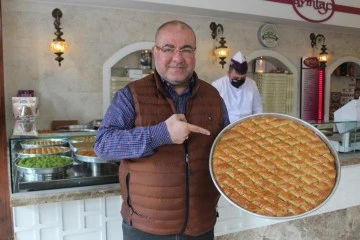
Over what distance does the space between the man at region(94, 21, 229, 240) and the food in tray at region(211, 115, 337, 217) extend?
0.38 feet

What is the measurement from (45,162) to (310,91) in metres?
6.22

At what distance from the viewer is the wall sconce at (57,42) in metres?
4.61

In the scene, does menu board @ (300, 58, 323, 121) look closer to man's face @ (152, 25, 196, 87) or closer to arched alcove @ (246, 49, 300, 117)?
arched alcove @ (246, 49, 300, 117)

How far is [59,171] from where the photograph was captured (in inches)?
A: 70.3

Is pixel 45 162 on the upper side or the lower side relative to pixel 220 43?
lower

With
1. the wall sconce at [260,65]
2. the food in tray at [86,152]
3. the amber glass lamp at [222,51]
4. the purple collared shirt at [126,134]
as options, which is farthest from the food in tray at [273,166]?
the wall sconce at [260,65]

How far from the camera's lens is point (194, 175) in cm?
135

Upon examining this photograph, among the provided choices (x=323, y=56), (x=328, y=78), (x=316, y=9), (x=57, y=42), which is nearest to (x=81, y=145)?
(x=57, y=42)

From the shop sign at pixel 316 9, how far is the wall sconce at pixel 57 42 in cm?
349

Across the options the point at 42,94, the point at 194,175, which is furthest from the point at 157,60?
the point at 42,94

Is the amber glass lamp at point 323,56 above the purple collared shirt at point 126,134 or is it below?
above

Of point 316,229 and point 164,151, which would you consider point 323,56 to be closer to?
point 316,229

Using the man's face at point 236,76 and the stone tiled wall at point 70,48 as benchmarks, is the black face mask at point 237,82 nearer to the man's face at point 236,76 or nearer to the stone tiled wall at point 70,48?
the man's face at point 236,76

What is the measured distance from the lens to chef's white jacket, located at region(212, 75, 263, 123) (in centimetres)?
366
